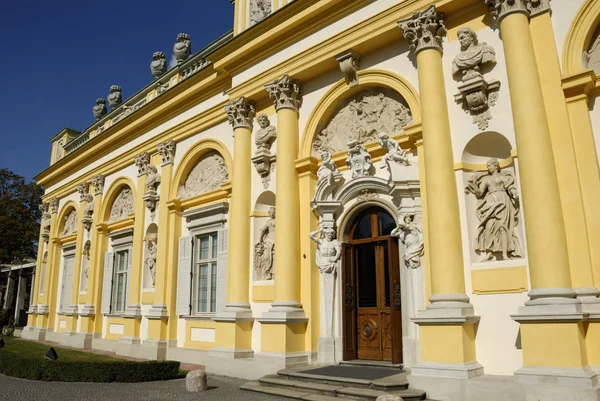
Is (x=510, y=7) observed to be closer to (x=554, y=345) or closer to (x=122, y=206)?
(x=554, y=345)

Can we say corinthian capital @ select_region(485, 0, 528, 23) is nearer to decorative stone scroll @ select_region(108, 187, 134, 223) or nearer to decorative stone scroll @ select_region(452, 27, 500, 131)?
decorative stone scroll @ select_region(452, 27, 500, 131)

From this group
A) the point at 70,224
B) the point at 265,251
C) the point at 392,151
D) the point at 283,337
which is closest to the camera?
the point at 392,151

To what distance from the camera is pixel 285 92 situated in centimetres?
1084

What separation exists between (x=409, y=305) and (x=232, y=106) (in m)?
6.48

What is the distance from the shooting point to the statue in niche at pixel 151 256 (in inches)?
581

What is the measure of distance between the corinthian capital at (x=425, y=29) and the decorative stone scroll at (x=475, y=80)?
0.42m

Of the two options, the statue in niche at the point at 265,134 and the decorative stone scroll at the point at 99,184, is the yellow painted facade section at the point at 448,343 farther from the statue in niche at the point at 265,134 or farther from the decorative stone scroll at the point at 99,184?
the decorative stone scroll at the point at 99,184

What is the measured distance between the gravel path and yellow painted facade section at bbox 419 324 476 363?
2491 millimetres

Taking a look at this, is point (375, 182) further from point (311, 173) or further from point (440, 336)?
point (440, 336)

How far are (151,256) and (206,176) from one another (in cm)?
326

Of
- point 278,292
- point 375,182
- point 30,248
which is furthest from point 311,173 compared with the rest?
point 30,248

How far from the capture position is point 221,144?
13.2 meters

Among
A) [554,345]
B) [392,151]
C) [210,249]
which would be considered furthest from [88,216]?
[554,345]

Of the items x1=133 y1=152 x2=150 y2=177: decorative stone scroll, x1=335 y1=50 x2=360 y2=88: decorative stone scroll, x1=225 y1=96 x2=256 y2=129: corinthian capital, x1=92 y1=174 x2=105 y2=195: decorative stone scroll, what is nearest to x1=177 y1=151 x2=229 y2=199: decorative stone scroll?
x1=225 y1=96 x2=256 y2=129: corinthian capital
